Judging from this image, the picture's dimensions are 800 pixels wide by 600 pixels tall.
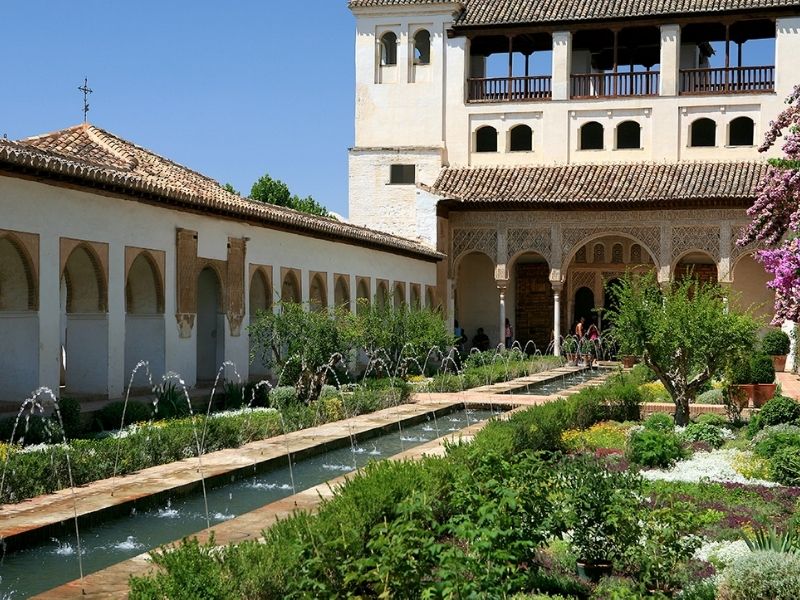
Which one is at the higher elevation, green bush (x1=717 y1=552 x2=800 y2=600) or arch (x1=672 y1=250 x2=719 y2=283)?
arch (x1=672 y1=250 x2=719 y2=283)

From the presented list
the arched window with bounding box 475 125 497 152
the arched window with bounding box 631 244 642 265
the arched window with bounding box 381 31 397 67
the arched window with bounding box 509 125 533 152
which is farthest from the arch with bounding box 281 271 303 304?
the arched window with bounding box 631 244 642 265

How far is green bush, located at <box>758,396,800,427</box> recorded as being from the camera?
12906 mm

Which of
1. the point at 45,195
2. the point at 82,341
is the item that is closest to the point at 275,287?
the point at 82,341

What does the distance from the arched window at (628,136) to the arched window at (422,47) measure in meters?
6.17

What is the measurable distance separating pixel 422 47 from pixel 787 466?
25.6 metres

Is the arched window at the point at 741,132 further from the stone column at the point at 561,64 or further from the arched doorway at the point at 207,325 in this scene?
the arched doorway at the point at 207,325

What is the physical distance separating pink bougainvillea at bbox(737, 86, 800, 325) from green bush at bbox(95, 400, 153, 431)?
8.32 m

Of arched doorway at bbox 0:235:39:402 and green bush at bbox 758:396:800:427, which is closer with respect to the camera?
green bush at bbox 758:396:800:427

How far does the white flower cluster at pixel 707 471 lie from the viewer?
Answer: 1058 centimetres

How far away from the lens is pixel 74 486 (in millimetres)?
9805

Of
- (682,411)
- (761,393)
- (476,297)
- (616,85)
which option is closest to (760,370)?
(761,393)

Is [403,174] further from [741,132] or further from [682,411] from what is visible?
[682,411]

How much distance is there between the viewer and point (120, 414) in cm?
1472

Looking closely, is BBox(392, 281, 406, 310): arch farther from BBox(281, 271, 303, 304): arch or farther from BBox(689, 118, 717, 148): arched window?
BBox(689, 118, 717, 148): arched window
